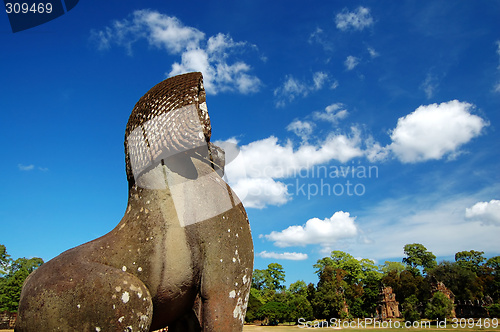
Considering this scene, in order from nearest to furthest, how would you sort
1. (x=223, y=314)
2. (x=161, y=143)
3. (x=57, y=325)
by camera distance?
(x=57, y=325) → (x=223, y=314) → (x=161, y=143)

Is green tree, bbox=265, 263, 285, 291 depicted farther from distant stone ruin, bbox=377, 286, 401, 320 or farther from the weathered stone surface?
the weathered stone surface

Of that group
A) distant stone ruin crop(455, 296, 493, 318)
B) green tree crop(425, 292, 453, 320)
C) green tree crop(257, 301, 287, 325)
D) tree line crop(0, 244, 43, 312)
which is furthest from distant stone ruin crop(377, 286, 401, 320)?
tree line crop(0, 244, 43, 312)

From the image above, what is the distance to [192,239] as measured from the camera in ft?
11.4

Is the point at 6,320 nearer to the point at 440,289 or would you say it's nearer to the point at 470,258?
the point at 440,289

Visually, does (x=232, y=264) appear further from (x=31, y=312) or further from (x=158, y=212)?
(x=31, y=312)

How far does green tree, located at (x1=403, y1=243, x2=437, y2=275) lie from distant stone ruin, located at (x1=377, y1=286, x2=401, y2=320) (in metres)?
29.6

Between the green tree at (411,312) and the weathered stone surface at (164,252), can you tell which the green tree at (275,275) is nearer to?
the green tree at (411,312)

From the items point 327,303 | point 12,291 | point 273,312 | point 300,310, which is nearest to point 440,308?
Answer: point 327,303

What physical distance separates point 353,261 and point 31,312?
74.4m

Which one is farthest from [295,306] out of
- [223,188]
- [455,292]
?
[223,188]

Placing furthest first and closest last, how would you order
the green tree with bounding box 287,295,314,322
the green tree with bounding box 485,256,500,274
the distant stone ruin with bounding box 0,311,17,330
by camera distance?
1. the green tree with bounding box 485,256,500,274
2. the green tree with bounding box 287,295,314,322
3. the distant stone ruin with bounding box 0,311,17,330

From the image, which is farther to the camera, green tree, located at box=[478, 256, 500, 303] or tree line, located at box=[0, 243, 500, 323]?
green tree, located at box=[478, 256, 500, 303]

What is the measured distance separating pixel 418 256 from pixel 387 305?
33.3 metres

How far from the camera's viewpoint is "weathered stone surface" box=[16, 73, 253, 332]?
119 inches
